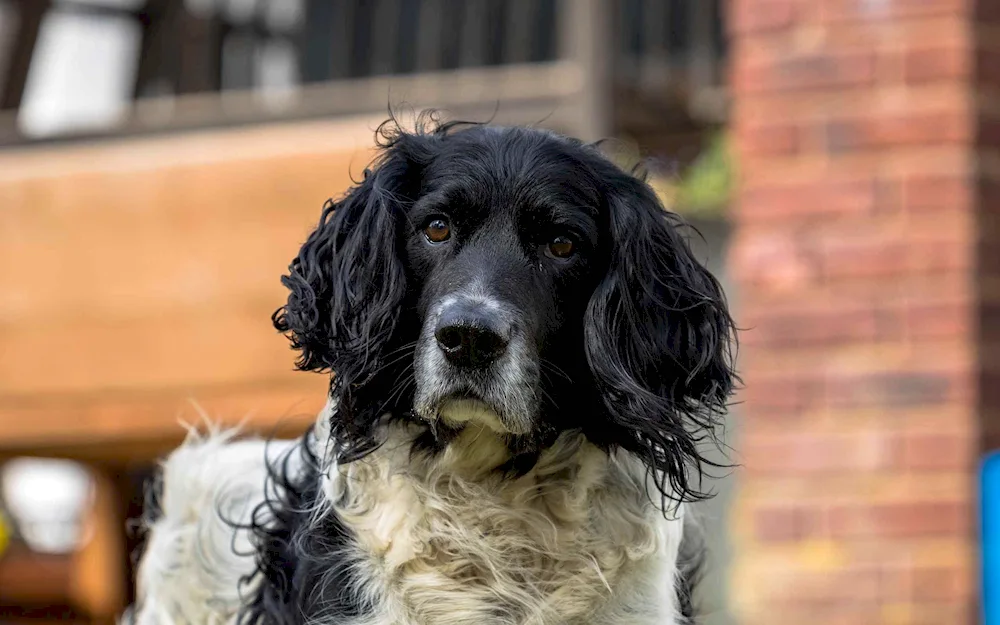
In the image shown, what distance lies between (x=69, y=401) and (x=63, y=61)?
2495 mm

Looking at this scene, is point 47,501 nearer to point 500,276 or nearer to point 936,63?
point 936,63

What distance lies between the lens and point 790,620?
6.38 m

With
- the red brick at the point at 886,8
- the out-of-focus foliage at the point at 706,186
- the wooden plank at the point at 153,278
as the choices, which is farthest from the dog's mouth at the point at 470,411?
the out-of-focus foliage at the point at 706,186

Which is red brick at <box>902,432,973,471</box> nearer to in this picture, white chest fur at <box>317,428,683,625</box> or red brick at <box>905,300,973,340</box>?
red brick at <box>905,300,973,340</box>

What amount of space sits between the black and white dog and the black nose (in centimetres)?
4

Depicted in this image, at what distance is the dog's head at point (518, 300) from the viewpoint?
356 centimetres

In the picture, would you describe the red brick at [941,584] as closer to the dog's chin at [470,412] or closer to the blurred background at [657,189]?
the blurred background at [657,189]

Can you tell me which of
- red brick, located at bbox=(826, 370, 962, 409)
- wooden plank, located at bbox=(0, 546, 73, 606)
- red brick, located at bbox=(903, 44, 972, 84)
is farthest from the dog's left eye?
wooden plank, located at bbox=(0, 546, 73, 606)

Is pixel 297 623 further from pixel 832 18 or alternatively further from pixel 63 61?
pixel 63 61

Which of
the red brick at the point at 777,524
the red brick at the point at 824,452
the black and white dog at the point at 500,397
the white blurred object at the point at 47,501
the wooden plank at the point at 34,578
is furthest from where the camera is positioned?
the white blurred object at the point at 47,501

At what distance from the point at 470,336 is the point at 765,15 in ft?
12.0

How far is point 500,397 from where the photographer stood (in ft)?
11.5

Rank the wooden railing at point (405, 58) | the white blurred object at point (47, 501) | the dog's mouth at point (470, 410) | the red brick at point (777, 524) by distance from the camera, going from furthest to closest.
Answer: the white blurred object at point (47, 501)
the wooden railing at point (405, 58)
the red brick at point (777, 524)
the dog's mouth at point (470, 410)

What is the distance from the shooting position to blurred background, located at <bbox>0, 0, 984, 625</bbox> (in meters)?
6.34
